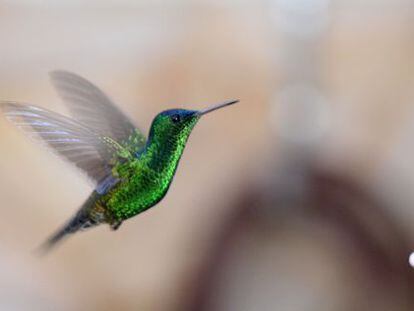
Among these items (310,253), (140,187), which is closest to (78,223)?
(140,187)

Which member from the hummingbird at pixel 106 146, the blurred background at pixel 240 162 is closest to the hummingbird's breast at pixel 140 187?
the hummingbird at pixel 106 146

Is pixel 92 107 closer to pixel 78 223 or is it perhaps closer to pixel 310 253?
pixel 78 223

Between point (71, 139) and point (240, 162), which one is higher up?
point (71, 139)

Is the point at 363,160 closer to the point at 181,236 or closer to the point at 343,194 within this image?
the point at 343,194

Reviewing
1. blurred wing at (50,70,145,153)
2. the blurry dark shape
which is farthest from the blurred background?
blurred wing at (50,70,145,153)

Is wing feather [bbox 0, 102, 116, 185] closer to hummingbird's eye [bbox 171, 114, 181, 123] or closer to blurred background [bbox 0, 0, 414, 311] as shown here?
hummingbird's eye [bbox 171, 114, 181, 123]

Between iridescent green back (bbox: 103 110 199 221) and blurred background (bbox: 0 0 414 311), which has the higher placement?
iridescent green back (bbox: 103 110 199 221)

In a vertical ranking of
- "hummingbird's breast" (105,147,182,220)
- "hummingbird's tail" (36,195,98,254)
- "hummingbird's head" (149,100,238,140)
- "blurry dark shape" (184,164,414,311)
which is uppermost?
"hummingbird's head" (149,100,238,140)

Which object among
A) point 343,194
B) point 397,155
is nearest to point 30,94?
point 343,194
